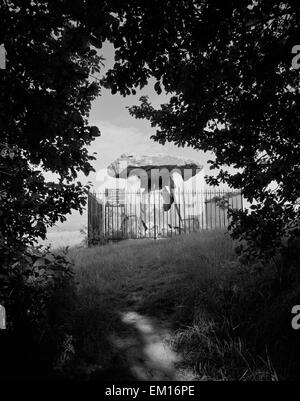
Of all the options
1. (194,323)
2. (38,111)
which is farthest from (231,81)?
(194,323)

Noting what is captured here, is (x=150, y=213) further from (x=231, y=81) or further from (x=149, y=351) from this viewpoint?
(x=231, y=81)

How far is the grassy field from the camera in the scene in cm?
304

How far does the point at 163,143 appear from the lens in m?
3.84

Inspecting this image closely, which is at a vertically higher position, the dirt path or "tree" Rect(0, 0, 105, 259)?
"tree" Rect(0, 0, 105, 259)

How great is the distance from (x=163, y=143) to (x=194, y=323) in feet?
7.96

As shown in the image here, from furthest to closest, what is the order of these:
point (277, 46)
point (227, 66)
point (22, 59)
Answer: point (227, 66), point (277, 46), point (22, 59)

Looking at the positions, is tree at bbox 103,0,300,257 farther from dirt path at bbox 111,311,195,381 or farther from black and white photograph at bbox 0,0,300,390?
dirt path at bbox 111,311,195,381

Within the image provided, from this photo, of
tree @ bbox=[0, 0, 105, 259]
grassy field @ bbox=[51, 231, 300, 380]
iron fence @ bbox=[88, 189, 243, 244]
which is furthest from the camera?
iron fence @ bbox=[88, 189, 243, 244]

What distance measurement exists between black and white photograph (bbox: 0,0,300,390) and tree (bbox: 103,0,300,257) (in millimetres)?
14

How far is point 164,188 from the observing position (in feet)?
54.5

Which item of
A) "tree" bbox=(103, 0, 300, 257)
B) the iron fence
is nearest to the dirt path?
"tree" bbox=(103, 0, 300, 257)
